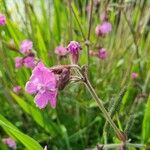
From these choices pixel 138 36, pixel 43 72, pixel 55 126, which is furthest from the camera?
pixel 138 36

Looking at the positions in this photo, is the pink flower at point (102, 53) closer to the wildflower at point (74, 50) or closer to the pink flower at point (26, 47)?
the pink flower at point (26, 47)

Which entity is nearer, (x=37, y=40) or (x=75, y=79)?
(x=75, y=79)

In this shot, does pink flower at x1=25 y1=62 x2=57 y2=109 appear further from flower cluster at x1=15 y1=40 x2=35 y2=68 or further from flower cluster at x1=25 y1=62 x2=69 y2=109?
flower cluster at x1=15 y1=40 x2=35 y2=68

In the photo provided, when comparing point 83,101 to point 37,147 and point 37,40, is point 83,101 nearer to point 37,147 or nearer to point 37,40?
point 37,40

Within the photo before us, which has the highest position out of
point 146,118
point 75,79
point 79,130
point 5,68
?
point 75,79

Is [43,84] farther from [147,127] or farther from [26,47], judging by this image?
[26,47]

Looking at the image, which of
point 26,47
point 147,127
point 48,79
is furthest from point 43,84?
point 26,47

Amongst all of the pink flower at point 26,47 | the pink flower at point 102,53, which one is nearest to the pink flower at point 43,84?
the pink flower at point 26,47

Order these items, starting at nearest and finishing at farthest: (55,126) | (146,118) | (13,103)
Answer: (146,118), (55,126), (13,103)

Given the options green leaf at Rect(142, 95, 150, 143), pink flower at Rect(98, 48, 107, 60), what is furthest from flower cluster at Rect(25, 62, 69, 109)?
pink flower at Rect(98, 48, 107, 60)

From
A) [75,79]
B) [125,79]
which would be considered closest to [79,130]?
[125,79]
